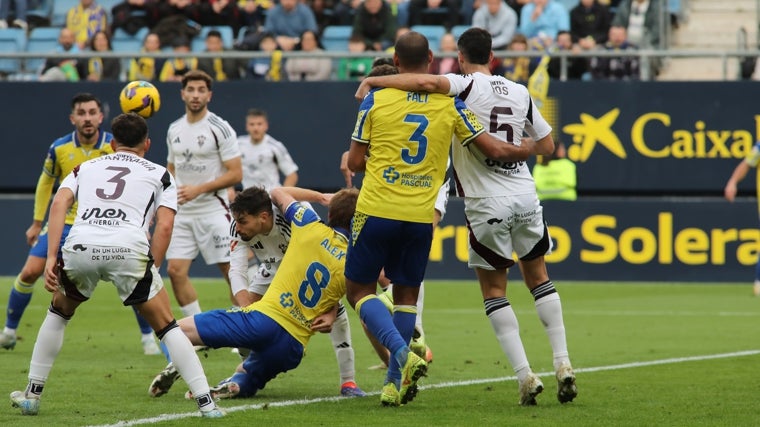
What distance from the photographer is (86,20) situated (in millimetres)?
21828

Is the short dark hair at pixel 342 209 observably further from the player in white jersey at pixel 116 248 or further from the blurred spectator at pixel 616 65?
the blurred spectator at pixel 616 65

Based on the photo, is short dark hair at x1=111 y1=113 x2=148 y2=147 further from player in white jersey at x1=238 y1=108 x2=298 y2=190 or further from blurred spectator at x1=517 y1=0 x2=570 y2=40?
blurred spectator at x1=517 y1=0 x2=570 y2=40

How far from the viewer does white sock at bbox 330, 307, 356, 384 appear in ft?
28.1

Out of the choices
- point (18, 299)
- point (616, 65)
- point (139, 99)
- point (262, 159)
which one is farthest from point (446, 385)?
point (616, 65)

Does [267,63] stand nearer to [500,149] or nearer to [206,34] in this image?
[206,34]

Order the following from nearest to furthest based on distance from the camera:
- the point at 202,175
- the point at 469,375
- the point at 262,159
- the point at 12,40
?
the point at 469,375 < the point at 202,175 < the point at 262,159 < the point at 12,40

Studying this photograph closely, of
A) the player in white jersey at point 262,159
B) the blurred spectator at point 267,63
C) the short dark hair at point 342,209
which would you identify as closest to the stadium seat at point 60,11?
the blurred spectator at point 267,63

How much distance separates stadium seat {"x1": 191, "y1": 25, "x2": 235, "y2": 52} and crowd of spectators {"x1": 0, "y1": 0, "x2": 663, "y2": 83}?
0.13 m

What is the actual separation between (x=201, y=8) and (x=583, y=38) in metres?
6.54

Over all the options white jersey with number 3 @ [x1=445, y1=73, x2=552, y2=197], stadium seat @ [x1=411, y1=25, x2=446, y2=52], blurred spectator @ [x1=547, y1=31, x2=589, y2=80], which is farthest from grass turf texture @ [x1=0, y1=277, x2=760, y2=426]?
stadium seat @ [x1=411, y1=25, x2=446, y2=52]

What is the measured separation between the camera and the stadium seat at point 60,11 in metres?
22.9

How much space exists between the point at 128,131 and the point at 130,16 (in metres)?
15.0

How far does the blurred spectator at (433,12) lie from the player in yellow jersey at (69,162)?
1079cm

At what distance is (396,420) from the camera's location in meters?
7.31
